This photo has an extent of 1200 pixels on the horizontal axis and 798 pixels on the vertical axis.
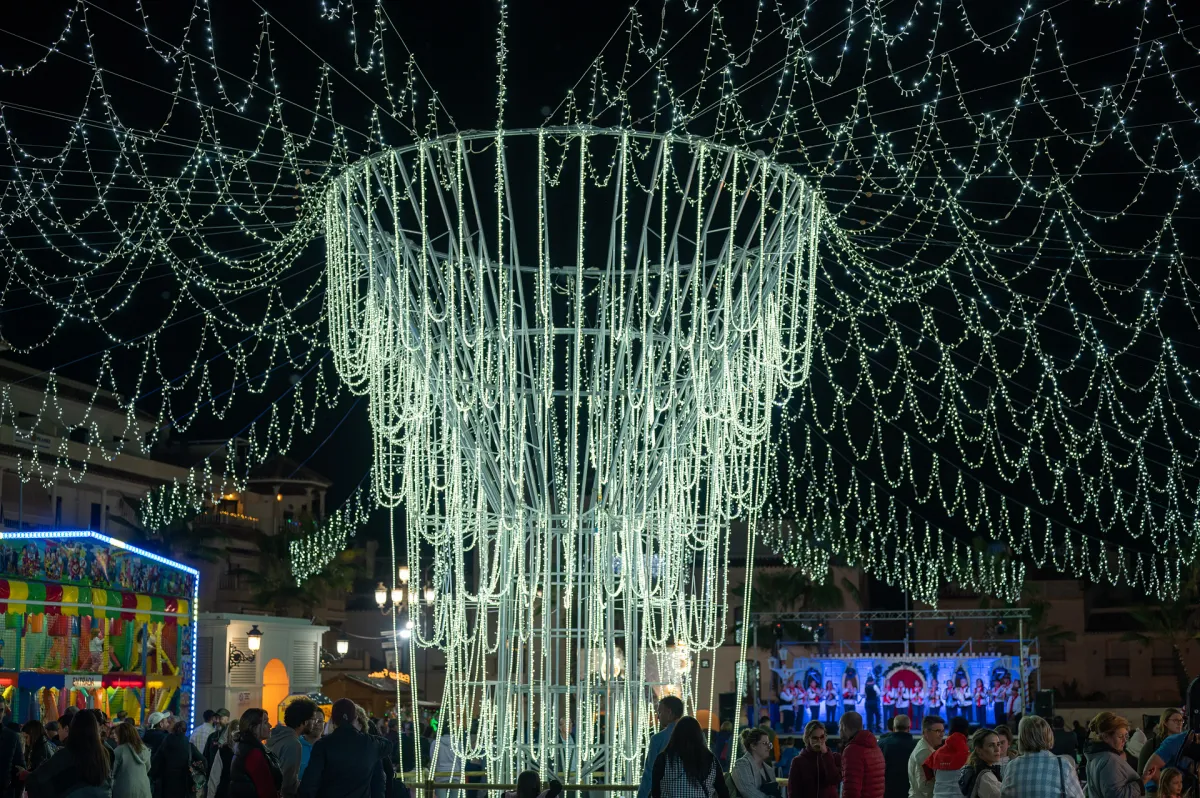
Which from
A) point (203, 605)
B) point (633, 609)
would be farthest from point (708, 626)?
point (203, 605)

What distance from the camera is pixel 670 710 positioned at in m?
8.00

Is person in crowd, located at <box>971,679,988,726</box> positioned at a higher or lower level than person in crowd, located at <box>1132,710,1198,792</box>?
lower

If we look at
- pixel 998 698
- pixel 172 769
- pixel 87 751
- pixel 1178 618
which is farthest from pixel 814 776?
pixel 1178 618

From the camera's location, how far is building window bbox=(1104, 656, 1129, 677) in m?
53.9

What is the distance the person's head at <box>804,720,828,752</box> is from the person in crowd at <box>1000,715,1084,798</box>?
280 centimetres

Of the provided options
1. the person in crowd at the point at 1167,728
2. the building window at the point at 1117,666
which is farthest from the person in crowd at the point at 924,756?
the building window at the point at 1117,666

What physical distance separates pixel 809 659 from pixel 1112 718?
27.9 m

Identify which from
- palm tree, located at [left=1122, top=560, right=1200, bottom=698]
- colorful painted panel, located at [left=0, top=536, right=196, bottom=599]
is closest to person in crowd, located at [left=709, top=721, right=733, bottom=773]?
colorful painted panel, located at [left=0, top=536, right=196, bottom=599]

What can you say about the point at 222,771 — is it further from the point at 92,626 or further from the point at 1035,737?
the point at 92,626

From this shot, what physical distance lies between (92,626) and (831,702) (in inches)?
764

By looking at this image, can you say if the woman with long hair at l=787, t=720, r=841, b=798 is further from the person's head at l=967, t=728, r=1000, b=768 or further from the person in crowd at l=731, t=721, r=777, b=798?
the person's head at l=967, t=728, r=1000, b=768

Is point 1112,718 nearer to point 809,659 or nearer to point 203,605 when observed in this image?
point 809,659

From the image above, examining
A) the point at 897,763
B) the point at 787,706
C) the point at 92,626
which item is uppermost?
the point at 92,626

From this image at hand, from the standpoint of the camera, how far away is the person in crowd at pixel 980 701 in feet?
112
